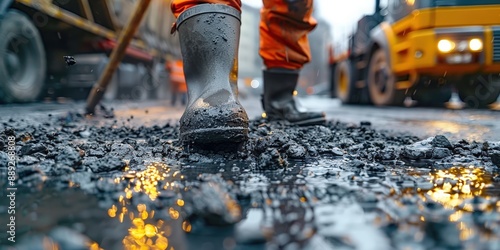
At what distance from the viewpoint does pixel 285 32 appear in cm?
201

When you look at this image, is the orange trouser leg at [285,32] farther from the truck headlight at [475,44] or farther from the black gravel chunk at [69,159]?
the truck headlight at [475,44]

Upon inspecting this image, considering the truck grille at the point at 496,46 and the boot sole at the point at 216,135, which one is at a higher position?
the truck grille at the point at 496,46

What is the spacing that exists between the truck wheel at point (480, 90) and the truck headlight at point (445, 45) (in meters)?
1.46

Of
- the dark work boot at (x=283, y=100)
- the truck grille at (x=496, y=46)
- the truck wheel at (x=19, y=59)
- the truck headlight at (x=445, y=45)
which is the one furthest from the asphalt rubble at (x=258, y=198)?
the truck grille at (x=496, y=46)

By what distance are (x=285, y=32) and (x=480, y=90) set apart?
479cm

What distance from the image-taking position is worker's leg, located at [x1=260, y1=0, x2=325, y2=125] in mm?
1966

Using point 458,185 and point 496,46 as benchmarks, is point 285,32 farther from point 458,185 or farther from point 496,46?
point 496,46

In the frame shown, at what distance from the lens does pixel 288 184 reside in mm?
881

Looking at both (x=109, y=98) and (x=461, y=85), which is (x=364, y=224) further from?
(x=109, y=98)

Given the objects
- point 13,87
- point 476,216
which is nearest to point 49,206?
point 476,216

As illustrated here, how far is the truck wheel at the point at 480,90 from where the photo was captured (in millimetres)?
5391

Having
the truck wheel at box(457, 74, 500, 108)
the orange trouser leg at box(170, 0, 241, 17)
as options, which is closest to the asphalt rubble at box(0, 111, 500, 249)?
the orange trouser leg at box(170, 0, 241, 17)

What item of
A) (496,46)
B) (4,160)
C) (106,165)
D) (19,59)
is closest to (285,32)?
(106,165)

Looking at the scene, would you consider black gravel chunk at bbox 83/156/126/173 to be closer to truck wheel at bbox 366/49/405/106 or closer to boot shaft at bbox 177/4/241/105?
boot shaft at bbox 177/4/241/105
